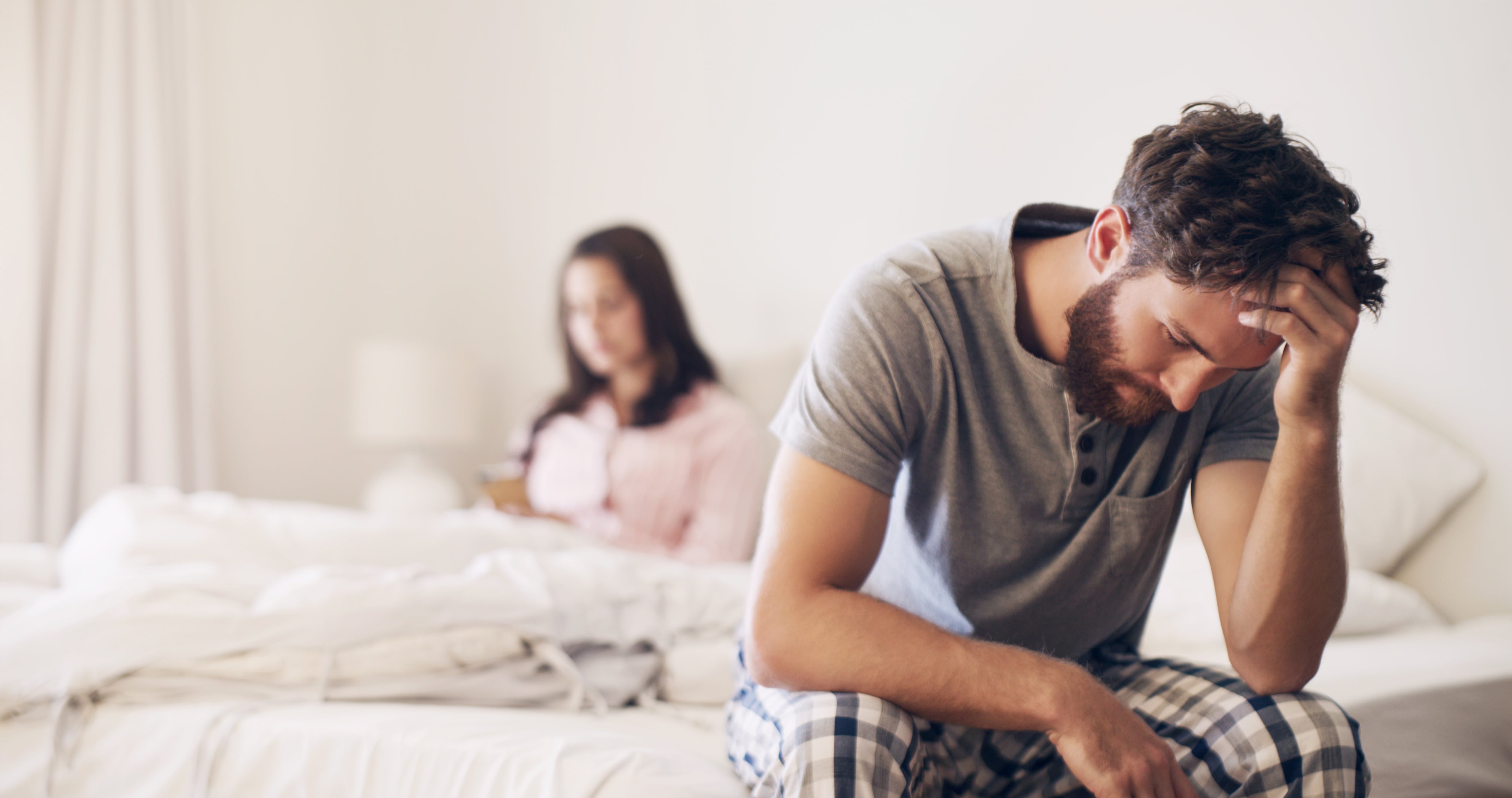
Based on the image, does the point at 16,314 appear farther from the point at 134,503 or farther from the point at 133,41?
the point at 134,503

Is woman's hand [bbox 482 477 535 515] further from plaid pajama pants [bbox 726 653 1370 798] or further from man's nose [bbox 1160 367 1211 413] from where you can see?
man's nose [bbox 1160 367 1211 413]

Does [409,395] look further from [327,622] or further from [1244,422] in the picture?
[1244,422]

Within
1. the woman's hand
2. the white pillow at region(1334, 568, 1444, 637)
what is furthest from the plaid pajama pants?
the woman's hand

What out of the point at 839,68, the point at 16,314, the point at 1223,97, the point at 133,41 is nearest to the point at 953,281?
the point at 1223,97

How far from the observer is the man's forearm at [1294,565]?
82cm

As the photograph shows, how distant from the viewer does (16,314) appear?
197cm

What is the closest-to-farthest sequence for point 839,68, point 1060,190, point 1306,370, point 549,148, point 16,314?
point 1306,370 → point 1060,190 → point 16,314 → point 839,68 → point 549,148

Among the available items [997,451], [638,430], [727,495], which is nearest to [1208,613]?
[997,451]

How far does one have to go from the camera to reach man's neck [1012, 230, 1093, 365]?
0.90m

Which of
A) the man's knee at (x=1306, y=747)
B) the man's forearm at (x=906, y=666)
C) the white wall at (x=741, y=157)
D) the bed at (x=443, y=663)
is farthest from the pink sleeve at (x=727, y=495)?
the man's knee at (x=1306, y=747)

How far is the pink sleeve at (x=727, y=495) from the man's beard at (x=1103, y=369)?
1.13 meters

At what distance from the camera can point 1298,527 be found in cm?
83

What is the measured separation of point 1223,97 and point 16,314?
241cm

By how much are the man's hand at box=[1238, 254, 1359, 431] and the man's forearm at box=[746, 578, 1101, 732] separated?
320 mm
